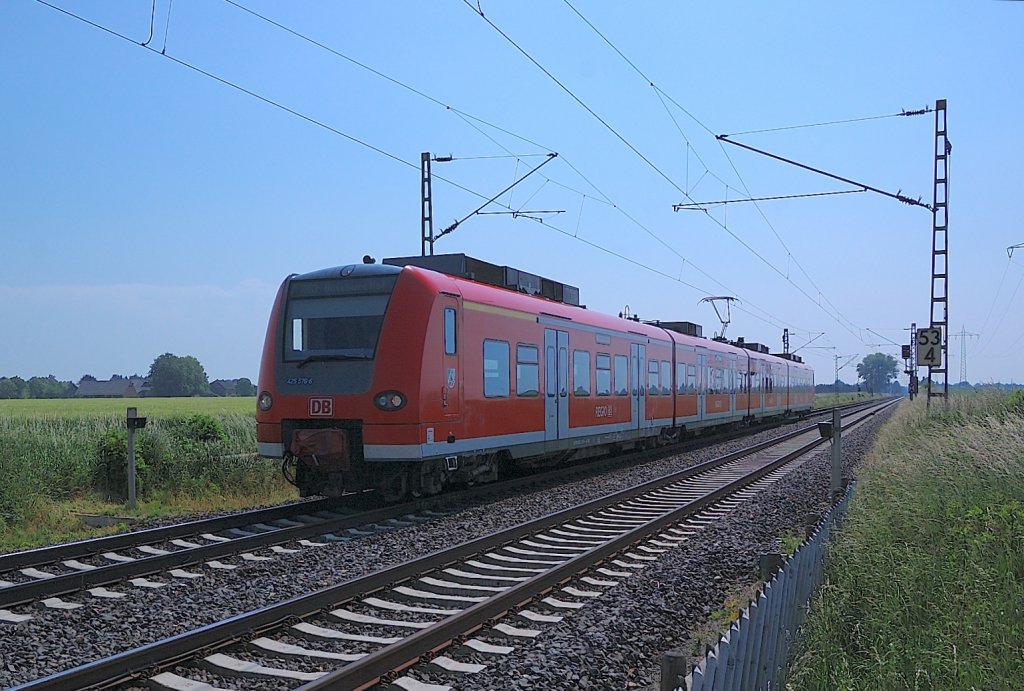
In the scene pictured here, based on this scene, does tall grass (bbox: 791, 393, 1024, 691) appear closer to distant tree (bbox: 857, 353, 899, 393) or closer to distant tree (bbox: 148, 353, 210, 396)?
distant tree (bbox: 148, 353, 210, 396)

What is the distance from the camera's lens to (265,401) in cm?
1284

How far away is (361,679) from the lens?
5.39m

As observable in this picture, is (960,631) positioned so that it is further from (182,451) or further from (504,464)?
(182,451)

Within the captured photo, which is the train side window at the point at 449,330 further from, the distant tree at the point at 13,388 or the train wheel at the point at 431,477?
the distant tree at the point at 13,388

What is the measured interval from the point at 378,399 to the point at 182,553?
3640 mm

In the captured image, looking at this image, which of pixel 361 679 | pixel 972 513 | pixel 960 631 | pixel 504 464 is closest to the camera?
pixel 361 679

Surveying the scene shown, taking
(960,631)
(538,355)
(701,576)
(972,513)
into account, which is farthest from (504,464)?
(960,631)

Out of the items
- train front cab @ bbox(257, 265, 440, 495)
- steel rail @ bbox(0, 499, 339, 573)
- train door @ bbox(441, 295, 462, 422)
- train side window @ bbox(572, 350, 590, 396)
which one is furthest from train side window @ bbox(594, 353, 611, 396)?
steel rail @ bbox(0, 499, 339, 573)

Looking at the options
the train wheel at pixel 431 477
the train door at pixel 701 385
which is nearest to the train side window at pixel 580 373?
the train wheel at pixel 431 477

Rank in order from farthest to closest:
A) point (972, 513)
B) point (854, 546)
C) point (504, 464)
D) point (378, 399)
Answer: point (504, 464), point (378, 399), point (854, 546), point (972, 513)

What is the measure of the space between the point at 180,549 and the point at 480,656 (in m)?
4.82

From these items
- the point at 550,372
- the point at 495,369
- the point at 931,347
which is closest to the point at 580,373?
the point at 550,372

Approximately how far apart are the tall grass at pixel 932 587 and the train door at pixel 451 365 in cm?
530

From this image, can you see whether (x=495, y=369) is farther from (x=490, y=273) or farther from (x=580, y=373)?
(x=580, y=373)
